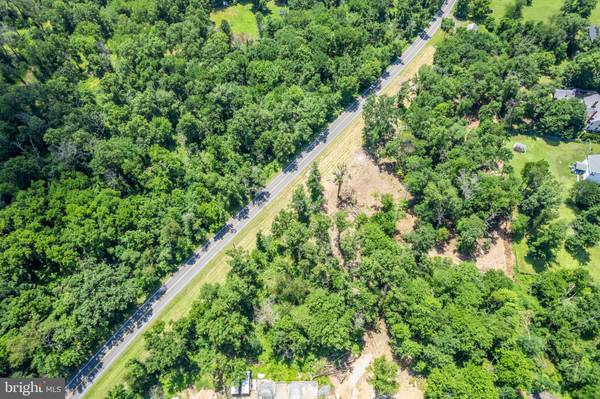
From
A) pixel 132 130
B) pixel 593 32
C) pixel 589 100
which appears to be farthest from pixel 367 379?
pixel 593 32

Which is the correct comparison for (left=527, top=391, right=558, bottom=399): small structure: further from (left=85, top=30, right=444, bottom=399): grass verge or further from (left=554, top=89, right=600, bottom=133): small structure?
(left=554, top=89, right=600, bottom=133): small structure

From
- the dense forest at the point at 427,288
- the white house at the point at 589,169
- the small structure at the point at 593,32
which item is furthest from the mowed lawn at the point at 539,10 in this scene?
the white house at the point at 589,169

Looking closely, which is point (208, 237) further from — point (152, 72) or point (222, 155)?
point (152, 72)

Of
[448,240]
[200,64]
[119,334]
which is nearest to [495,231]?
[448,240]

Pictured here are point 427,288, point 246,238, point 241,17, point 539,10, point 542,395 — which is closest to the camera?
point 542,395

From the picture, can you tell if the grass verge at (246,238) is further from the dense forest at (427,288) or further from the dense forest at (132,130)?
the dense forest at (132,130)

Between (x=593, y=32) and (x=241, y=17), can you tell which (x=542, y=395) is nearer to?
(x=593, y=32)
